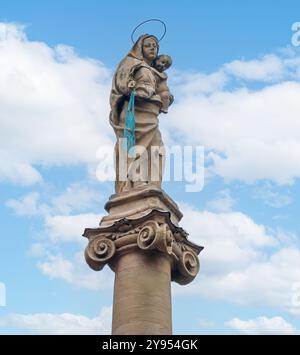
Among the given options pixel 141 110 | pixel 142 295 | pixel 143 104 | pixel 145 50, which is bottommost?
pixel 142 295

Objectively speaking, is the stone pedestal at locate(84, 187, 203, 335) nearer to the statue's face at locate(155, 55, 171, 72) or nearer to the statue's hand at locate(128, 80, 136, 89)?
the statue's hand at locate(128, 80, 136, 89)

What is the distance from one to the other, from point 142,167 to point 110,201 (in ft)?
3.42

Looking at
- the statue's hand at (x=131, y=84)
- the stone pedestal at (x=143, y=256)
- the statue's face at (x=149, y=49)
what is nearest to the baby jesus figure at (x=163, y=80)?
the statue's face at (x=149, y=49)

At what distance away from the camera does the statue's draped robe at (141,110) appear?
14729 mm

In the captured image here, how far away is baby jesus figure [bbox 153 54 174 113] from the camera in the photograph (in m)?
15.9

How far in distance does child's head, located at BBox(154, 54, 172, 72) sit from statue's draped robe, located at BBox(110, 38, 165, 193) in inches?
15.8

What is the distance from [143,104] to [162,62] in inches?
58.2

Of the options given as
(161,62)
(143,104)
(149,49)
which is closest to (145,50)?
(149,49)

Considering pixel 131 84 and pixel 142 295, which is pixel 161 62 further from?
pixel 142 295

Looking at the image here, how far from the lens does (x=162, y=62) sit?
637 inches

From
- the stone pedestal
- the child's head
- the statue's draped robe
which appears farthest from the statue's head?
the stone pedestal

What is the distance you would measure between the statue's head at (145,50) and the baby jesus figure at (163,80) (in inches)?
6.3
